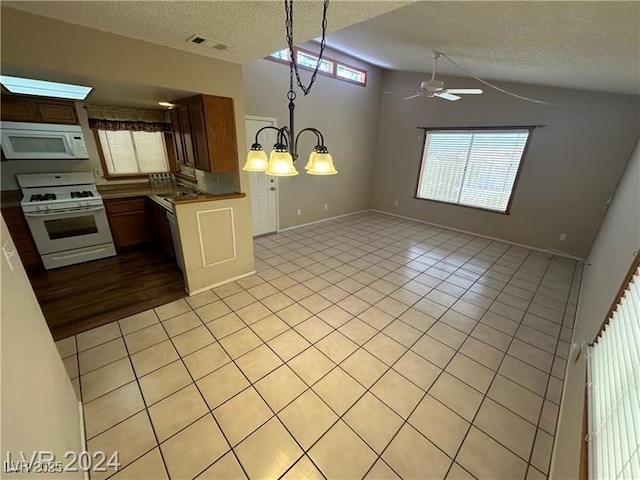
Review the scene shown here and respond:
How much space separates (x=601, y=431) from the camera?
3.14 ft

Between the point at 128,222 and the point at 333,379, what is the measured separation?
3693mm

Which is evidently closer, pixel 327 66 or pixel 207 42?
pixel 207 42

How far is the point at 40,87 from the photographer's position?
7.52 ft

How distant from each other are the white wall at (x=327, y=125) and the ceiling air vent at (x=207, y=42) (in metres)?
1.87

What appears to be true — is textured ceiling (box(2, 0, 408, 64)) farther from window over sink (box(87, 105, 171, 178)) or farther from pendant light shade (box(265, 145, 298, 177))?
window over sink (box(87, 105, 171, 178))

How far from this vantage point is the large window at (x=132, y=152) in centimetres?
379

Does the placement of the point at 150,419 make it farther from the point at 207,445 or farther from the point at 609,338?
the point at 609,338

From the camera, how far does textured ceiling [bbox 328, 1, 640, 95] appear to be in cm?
154

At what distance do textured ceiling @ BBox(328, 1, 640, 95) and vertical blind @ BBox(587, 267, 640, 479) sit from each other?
5.04ft

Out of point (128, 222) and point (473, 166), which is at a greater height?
point (473, 166)

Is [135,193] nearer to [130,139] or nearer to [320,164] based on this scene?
[130,139]

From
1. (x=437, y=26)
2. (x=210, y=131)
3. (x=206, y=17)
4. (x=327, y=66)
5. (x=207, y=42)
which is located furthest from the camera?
(x=327, y=66)

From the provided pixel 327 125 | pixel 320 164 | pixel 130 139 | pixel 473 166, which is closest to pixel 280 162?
pixel 320 164

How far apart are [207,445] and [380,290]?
2.27 metres
